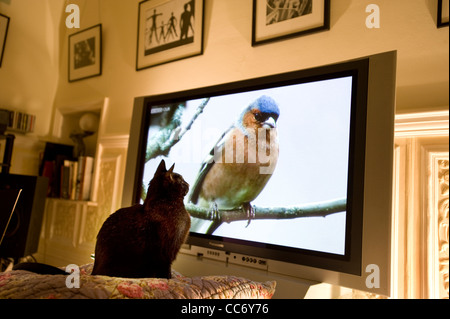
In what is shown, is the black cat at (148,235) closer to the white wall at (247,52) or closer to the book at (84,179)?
the white wall at (247,52)

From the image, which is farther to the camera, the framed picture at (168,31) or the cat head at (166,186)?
the framed picture at (168,31)

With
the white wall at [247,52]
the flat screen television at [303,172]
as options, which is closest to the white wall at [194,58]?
the white wall at [247,52]

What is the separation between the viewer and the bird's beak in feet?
3.45

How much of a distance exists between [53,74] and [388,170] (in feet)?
4.94

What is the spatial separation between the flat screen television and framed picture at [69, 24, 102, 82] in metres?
0.91

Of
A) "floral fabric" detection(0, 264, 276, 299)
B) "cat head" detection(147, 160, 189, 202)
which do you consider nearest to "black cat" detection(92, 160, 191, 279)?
"cat head" detection(147, 160, 189, 202)

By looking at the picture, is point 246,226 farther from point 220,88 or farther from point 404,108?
point 404,108

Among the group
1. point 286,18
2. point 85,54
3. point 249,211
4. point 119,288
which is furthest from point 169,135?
point 85,54

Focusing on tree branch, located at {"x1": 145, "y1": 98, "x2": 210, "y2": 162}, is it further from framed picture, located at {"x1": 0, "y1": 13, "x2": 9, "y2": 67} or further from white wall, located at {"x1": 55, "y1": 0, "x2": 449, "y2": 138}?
framed picture, located at {"x1": 0, "y1": 13, "x2": 9, "y2": 67}

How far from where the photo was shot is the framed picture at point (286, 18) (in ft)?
4.12

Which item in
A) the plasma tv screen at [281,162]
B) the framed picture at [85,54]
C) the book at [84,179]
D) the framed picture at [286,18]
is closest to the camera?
the plasma tv screen at [281,162]

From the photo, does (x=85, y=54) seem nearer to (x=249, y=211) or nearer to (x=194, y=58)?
(x=194, y=58)

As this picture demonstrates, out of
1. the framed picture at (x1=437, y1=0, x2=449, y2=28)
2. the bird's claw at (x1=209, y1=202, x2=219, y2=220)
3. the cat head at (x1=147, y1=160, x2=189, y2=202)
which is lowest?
the bird's claw at (x1=209, y1=202, x2=219, y2=220)

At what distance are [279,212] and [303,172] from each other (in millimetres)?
149
